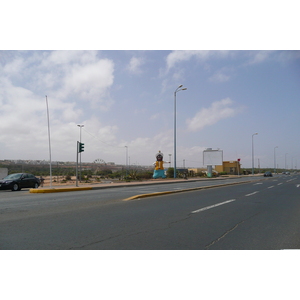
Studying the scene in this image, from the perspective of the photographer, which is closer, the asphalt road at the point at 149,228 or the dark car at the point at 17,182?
the asphalt road at the point at 149,228

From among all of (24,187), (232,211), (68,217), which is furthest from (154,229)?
(24,187)

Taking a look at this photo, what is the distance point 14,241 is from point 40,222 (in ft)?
6.60

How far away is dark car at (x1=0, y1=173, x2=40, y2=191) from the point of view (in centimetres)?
2148

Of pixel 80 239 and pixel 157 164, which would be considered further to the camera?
pixel 157 164

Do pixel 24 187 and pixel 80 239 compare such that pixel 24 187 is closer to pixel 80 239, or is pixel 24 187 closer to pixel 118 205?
pixel 118 205

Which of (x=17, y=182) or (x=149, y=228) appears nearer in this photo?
(x=149, y=228)

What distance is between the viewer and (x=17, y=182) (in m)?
22.1

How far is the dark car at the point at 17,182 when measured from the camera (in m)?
21.5

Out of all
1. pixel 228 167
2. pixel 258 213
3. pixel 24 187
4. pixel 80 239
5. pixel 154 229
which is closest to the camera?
pixel 80 239

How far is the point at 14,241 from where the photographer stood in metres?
6.54

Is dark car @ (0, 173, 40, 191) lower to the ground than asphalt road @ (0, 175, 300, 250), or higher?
higher

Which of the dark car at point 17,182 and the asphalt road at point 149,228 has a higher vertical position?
the dark car at point 17,182

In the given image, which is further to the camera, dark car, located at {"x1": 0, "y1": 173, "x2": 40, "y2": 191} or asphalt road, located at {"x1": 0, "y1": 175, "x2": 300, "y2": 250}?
dark car, located at {"x1": 0, "y1": 173, "x2": 40, "y2": 191}

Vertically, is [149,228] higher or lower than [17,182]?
lower
